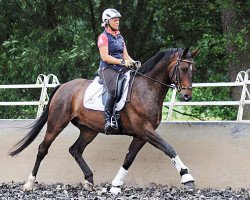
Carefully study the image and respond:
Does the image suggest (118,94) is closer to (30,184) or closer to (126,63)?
(126,63)

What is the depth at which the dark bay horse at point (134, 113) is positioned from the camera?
1015 cm

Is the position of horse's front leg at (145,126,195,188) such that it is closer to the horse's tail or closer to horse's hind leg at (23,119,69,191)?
horse's hind leg at (23,119,69,191)

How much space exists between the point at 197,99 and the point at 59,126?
27.0 ft

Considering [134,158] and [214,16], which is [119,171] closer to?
[134,158]

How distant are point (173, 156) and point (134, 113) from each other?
932 millimetres

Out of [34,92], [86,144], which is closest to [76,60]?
[34,92]

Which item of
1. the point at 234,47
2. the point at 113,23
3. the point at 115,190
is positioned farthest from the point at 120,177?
the point at 234,47

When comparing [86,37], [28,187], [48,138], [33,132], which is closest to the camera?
[28,187]

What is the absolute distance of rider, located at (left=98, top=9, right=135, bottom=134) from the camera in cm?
1054

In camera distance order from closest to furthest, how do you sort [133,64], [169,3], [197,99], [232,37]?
[133,64]
[232,37]
[169,3]
[197,99]

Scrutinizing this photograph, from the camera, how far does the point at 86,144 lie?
11.4m

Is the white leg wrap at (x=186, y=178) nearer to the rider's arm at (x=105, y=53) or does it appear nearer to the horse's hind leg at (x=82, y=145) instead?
the rider's arm at (x=105, y=53)

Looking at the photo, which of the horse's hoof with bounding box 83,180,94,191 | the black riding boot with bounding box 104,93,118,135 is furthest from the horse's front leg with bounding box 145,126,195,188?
the horse's hoof with bounding box 83,180,94,191

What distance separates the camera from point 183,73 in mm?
10172
